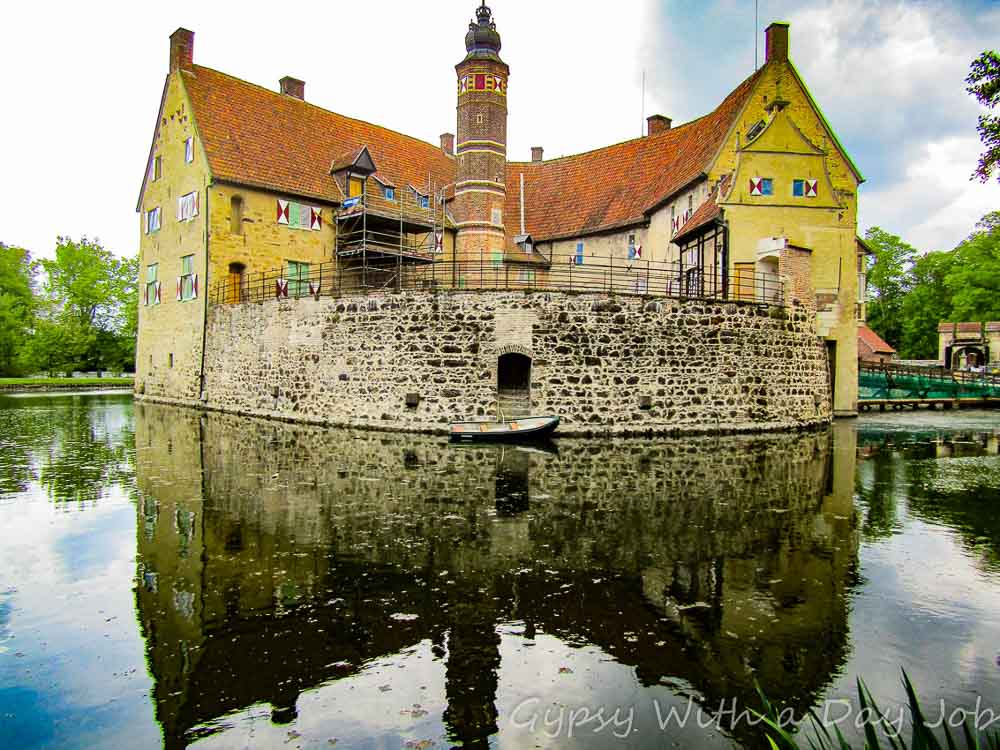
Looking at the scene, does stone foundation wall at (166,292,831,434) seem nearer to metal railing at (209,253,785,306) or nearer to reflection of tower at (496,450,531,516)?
metal railing at (209,253,785,306)

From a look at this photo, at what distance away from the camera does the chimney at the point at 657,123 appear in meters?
34.6

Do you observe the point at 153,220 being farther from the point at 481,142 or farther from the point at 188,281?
the point at 481,142

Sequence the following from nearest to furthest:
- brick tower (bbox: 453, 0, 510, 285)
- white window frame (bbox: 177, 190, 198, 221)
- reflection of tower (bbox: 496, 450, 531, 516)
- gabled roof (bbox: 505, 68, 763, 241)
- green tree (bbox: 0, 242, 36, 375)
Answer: reflection of tower (bbox: 496, 450, 531, 516), brick tower (bbox: 453, 0, 510, 285), white window frame (bbox: 177, 190, 198, 221), gabled roof (bbox: 505, 68, 763, 241), green tree (bbox: 0, 242, 36, 375)

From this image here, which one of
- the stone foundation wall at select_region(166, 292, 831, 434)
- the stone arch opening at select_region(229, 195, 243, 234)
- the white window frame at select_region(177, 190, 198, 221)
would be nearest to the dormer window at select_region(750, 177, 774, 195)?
the stone foundation wall at select_region(166, 292, 831, 434)

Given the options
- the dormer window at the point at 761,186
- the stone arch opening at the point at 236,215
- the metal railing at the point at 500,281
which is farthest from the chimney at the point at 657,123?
the stone arch opening at the point at 236,215

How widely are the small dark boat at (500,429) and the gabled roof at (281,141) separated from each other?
14.9 metres

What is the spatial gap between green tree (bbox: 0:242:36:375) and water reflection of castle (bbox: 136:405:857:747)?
139 feet

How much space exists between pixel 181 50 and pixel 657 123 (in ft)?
69.8

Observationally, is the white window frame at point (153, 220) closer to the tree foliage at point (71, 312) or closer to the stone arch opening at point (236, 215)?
the stone arch opening at point (236, 215)

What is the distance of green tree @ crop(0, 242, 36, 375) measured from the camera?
46.4 meters

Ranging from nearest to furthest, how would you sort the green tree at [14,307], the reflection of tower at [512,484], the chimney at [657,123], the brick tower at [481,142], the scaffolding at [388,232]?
the reflection of tower at [512,484]
the brick tower at [481,142]
the scaffolding at [388,232]
the chimney at [657,123]
the green tree at [14,307]

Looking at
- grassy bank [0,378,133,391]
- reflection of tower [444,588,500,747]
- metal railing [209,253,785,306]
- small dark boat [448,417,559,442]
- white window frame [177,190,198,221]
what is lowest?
reflection of tower [444,588,500,747]

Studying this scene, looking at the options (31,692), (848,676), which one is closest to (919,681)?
(848,676)

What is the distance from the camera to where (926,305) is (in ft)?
205
